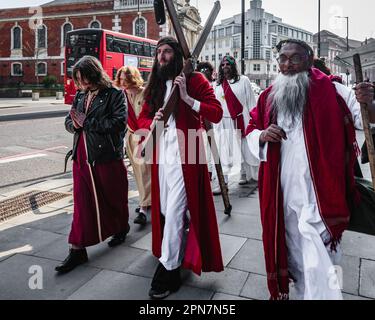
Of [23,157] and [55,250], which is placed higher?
[23,157]

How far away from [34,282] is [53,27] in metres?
52.1

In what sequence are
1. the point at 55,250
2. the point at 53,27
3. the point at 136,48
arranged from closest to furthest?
the point at 55,250
the point at 136,48
the point at 53,27

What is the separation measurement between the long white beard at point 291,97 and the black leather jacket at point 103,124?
5.46ft

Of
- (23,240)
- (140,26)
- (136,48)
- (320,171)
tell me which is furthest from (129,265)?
(140,26)

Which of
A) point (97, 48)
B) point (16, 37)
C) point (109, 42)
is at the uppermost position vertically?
point (16, 37)

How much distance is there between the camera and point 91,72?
12.8 feet

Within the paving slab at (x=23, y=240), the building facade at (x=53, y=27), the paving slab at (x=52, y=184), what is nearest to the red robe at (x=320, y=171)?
the paving slab at (x=23, y=240)

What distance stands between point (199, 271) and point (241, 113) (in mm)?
4062

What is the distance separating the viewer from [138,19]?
46375 mm

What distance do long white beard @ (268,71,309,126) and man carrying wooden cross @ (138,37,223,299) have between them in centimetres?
68

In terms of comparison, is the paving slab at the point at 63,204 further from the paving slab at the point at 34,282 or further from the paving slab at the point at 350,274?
the paving slab at the point at 350,274

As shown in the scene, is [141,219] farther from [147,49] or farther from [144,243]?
[147,49]
